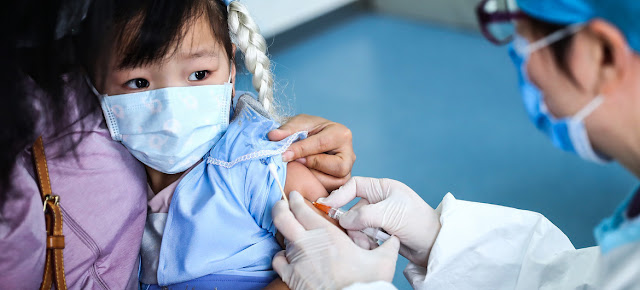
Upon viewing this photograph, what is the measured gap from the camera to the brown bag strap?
122 cm

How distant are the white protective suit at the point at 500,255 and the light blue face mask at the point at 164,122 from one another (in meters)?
0.61

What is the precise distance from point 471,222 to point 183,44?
0.81 m

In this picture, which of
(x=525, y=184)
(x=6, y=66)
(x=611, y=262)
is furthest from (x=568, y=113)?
(x=525, y=184)

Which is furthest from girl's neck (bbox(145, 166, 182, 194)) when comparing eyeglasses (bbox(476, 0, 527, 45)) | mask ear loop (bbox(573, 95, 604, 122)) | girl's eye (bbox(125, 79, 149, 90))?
mask ear loop (bbox(573, 95, 604, 122))

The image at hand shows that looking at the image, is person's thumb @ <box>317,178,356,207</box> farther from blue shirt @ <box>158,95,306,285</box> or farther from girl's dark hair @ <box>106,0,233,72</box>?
girl's dark hair @ <box>106,0,233,72</box>

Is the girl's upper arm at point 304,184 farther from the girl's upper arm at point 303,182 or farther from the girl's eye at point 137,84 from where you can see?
the girl's eye at point 137,84

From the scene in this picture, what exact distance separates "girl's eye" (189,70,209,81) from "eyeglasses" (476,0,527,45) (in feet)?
2.21

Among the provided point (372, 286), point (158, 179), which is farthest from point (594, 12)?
point (158, 179)

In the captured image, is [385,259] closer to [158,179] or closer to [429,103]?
[158,179]

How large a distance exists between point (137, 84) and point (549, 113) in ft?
2.98

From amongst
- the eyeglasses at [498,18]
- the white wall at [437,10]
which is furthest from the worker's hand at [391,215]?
the white wall at [437,10]

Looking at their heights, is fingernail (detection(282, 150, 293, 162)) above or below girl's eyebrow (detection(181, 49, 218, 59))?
below

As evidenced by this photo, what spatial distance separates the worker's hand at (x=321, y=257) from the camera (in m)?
1.22

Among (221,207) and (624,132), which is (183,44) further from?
(624,132)
